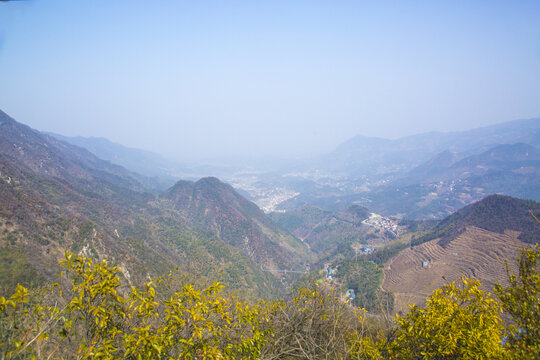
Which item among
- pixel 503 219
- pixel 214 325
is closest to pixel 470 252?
pixel 503 219

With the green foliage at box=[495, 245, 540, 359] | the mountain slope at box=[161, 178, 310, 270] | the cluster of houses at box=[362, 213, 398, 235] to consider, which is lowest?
the cluster of houses at box=[362, 213, 398, 235]

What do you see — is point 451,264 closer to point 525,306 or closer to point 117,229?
point 525,306

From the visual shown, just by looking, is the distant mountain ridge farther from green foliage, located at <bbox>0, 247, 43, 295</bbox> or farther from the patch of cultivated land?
green foliage, located at <bbox>0, 247, 43, 295</bbox>

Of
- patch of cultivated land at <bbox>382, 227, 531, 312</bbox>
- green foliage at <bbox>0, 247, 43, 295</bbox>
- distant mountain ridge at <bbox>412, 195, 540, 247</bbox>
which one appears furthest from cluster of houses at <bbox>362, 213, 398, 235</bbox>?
green foliage at <bbox>0, 247, 43, 295</bbox>

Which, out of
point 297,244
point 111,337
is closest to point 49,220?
point 111,337

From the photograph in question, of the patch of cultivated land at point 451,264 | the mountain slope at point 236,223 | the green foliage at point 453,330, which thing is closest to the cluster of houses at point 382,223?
the mountain slope at point 236,223
